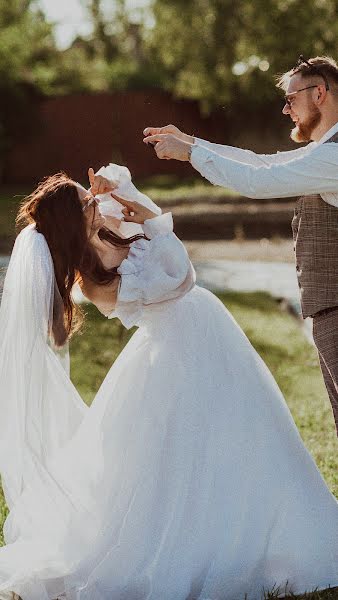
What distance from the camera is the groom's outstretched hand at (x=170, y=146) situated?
358 centimetres

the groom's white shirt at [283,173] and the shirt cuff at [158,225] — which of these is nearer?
the groom's white shirt at [283,173]

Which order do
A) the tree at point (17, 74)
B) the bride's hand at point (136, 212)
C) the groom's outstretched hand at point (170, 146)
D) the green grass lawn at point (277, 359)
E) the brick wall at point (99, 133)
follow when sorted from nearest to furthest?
1. the groom's outstretched hand at point (170, 146)
2. the bride's hand at point (136, 212)
3. the green grass lawn at point (277, 359)
4. the tree at point (17, 74)
5. the brick wall at point (99, 133)

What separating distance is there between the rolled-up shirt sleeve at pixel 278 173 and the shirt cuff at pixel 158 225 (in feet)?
0.73

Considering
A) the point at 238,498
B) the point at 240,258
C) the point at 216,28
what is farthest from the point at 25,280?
the point at 216,28

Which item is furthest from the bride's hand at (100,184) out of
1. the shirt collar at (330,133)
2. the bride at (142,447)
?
the shirt collar at (330,133)

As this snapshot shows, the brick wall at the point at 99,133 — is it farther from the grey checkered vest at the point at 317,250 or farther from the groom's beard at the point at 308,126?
the grey checkered vest at the point at 317,250

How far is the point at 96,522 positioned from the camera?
11.4 feet

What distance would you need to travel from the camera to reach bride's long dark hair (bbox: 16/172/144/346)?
348 cm

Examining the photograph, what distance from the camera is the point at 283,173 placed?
347 cm

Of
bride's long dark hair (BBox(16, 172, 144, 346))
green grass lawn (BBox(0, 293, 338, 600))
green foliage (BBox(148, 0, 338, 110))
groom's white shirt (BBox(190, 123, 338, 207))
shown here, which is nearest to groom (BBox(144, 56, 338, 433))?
groom's white shirt (BBox(190, 123, 338, 207))

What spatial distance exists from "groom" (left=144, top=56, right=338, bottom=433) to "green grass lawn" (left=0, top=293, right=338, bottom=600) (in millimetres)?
1408

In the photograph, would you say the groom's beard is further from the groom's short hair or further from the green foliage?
the green foliage

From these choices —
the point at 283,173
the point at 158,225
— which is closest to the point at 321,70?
the point at 283,173

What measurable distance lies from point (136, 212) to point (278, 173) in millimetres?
591
